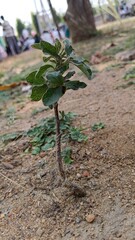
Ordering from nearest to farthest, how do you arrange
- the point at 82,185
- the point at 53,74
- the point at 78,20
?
the point at 53,74 < the point at 82,185 < the point at 78,20

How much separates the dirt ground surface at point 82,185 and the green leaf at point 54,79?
56 cm

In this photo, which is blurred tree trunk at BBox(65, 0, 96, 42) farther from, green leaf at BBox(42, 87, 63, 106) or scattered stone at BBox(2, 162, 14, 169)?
green leaf at BBox(42, 87, 63, 106)

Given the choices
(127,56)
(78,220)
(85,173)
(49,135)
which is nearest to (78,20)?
(127,56)

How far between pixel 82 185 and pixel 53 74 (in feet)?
2.05

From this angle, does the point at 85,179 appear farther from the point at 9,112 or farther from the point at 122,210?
Answer: the point at 9,112

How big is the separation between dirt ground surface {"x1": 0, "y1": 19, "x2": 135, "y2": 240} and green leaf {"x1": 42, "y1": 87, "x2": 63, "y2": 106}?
0.49 meters

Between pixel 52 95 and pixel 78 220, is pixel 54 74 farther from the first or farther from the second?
pixel 78 220

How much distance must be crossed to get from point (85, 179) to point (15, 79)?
12.8ft

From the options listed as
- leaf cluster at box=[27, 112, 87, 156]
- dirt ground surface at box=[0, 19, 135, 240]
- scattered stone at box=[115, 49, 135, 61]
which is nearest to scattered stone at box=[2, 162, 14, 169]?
dirt ground surface at box=[0, 19, 135, 240]

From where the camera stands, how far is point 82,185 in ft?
5.13

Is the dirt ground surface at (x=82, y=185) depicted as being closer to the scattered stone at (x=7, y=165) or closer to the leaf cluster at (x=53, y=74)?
the scattered stone at (x=7, y=165)

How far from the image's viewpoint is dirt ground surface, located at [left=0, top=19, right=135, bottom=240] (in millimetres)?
1353

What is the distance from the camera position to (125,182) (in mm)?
1539

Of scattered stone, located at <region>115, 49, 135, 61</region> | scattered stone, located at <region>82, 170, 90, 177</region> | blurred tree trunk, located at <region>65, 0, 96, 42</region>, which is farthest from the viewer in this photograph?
blurred tree trunk, located at <region>65, 0, 96, 42</region>
